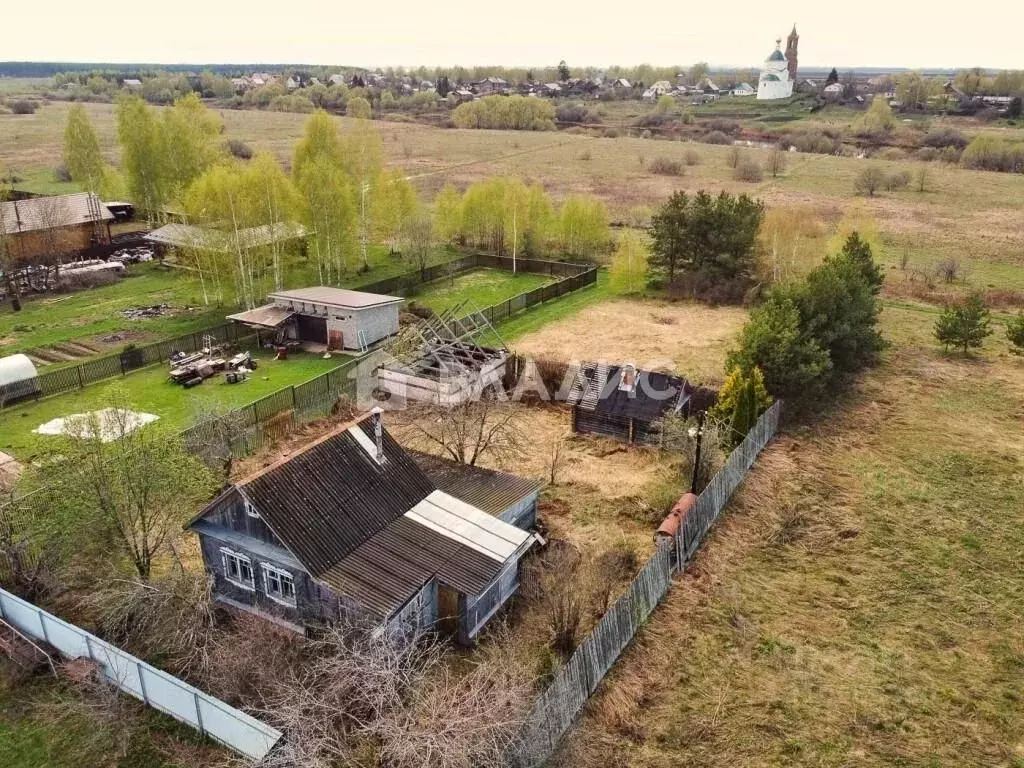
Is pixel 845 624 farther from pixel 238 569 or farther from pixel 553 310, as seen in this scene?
pixel 553 310

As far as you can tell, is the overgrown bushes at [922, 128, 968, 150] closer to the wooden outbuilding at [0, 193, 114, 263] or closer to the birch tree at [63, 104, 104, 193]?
the birch tree at [63, 104, 104, 193]

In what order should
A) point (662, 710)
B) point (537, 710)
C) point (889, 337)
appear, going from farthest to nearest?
1. point (889, 337)
2. point (662, 710)
3. point (537, 710)

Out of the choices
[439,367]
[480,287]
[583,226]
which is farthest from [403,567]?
[583,226]

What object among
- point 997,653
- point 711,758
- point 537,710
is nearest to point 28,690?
point 537,710

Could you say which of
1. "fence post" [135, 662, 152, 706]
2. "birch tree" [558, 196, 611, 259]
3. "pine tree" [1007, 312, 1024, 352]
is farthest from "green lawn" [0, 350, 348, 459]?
"pine tree" [1007, 312, 1024, 352]

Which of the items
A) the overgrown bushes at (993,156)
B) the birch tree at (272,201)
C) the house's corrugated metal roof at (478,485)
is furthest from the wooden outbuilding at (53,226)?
the overgrown bushes at (993,156)

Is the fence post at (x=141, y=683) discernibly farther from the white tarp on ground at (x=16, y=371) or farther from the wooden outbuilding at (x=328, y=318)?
the wooden outbuilding at (x=328, y=318)

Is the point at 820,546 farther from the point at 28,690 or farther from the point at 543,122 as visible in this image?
the point at 543,122
